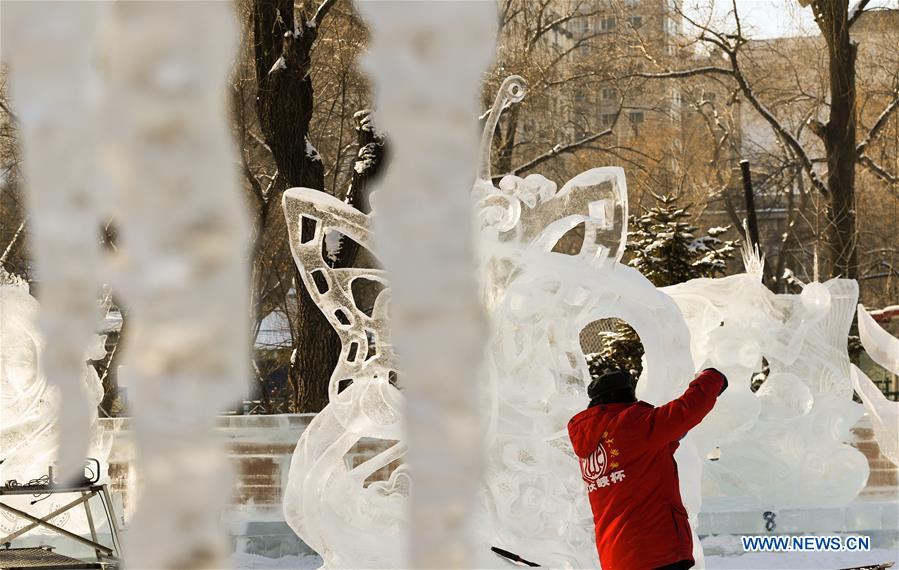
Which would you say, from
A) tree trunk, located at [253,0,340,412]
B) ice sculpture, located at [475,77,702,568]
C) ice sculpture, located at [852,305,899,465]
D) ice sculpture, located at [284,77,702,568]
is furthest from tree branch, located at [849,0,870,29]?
ice sculpture, located at [475,77,702,568]

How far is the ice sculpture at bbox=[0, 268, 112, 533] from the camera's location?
9.43m

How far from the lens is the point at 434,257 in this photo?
0.78m

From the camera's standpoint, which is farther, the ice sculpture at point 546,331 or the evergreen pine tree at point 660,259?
the evergreen pine tree at point 660,259

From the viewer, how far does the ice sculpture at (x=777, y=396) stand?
1038cm

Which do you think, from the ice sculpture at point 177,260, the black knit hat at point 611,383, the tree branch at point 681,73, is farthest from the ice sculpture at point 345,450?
the tree branch at point 681,73

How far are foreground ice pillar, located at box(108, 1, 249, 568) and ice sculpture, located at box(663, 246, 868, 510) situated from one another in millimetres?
9746

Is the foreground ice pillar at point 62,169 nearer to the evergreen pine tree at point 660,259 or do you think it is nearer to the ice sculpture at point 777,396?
the ice sculpture at point 777,396

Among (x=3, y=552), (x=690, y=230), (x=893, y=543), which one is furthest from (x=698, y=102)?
(x=3, y=552)

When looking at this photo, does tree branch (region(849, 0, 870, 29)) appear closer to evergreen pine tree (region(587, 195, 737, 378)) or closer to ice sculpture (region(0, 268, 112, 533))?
evergreen pine tree (region(587, 195, 737, 378))

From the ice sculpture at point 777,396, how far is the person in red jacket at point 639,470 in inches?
211

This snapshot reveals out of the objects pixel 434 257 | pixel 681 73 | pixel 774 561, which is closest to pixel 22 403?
pixel 774 561

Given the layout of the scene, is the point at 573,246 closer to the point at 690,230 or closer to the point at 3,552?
the point at 690,230

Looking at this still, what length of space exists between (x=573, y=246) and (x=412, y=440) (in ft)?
84.2

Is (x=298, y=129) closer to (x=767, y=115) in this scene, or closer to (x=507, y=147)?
(x=507, y=147)
